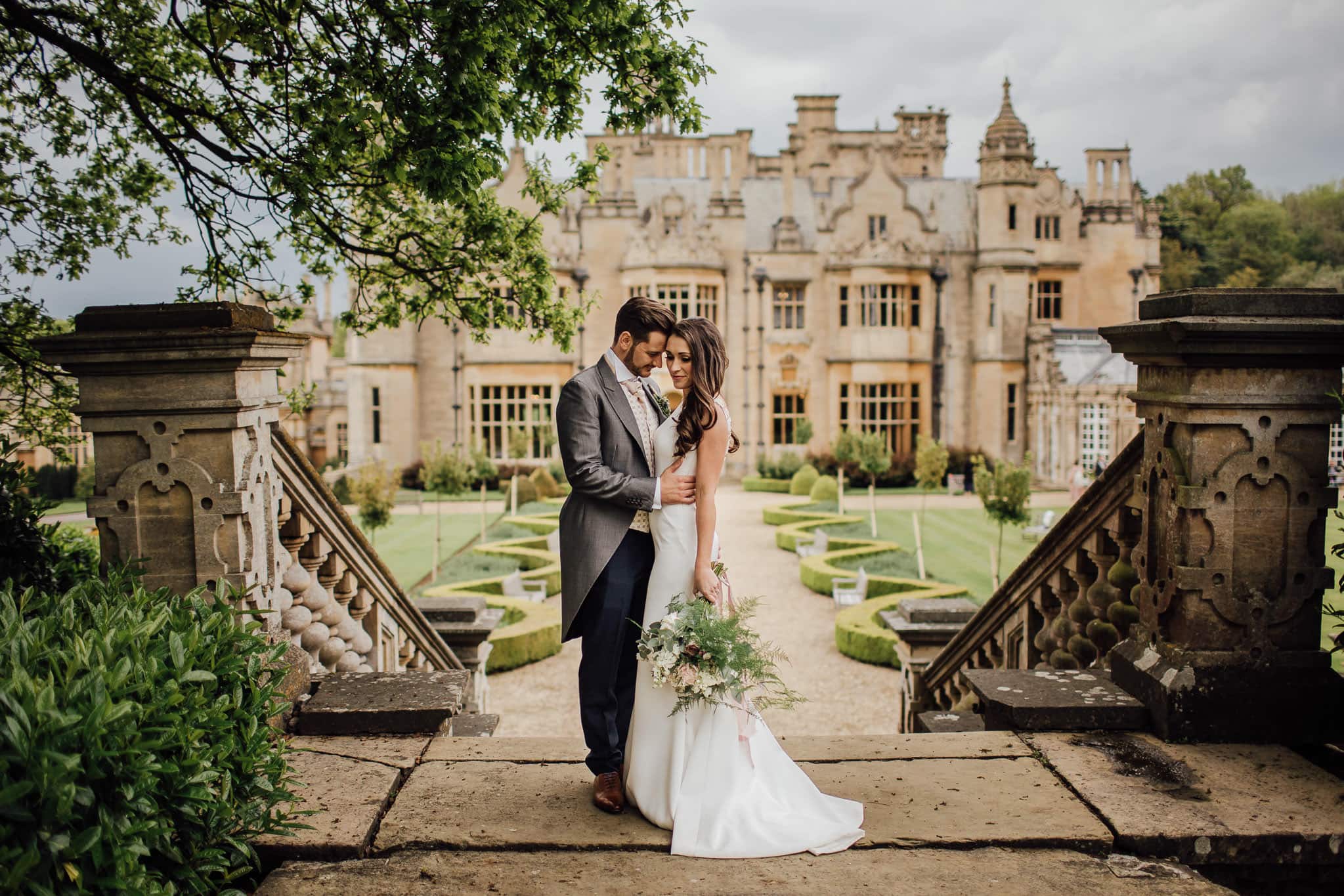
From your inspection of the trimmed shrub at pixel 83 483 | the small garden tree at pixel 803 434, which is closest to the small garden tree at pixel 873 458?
the small garden tree at pixel 803 434

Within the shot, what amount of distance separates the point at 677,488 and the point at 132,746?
77.6 inches

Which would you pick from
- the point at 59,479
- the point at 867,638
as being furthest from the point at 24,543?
the point at 59,479

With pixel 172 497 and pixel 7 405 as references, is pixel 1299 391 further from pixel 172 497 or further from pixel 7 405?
pixel 7 405

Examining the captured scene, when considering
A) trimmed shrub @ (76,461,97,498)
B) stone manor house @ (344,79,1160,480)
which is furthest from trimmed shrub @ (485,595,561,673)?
stone manor house @ (344,79,1160,480)

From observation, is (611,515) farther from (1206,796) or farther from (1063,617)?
(1063,617)

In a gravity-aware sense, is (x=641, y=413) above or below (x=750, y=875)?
above

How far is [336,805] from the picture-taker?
3412 millimetres

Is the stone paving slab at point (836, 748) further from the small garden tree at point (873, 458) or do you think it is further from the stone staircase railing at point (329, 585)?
the small garden tree at point (873, 458)

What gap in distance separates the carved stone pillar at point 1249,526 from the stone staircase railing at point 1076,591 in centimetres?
39

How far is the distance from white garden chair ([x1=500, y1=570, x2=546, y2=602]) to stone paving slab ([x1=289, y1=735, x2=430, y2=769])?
9.66 meters

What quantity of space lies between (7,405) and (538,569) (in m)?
8.87

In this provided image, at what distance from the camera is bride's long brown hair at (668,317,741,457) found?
12.0 feet

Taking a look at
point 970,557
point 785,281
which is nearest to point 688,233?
point 785,281

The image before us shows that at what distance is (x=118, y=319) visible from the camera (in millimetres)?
3787
